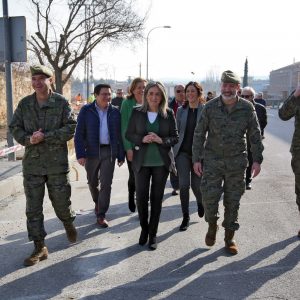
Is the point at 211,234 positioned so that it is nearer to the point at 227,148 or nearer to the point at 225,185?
the point at 225,185

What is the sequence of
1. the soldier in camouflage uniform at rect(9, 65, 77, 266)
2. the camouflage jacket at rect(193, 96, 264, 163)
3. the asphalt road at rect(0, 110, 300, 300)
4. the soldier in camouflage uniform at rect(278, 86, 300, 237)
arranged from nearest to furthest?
the asphalt road at rect(0, 110, 300, 300)
the soldier in camouflage uniform at rect(9, 65, 77, 266)
the camouflage jacket at rect(193, 96, 264, 163)
the soldier in camouflage uniform at rect(278, 86, 300, 237)

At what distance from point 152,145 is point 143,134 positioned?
0.50 feet

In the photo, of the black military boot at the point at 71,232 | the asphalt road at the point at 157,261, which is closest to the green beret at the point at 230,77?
the asphalt road at the point at 157,261

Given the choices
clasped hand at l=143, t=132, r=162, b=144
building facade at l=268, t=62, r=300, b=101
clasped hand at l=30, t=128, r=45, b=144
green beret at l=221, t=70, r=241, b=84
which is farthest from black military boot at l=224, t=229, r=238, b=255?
building facade at l=268, t=62, r=300, b=101

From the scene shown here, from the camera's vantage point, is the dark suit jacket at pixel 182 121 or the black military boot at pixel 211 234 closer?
the black military boot at pixel 211 234

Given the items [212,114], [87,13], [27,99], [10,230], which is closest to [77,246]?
[10,230]

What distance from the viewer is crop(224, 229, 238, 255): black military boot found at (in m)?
4.38

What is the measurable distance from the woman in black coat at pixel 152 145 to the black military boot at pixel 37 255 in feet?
3.46

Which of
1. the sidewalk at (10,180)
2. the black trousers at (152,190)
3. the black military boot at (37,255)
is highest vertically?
the black trousers at (152,190)

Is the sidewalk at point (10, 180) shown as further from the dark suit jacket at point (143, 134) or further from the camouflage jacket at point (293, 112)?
the camouflage jacket at point (293, 112)

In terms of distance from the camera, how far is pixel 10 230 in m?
5.24

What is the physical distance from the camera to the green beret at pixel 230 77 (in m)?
4.29

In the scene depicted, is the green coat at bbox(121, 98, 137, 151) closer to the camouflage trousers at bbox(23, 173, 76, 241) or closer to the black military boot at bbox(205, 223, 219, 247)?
the camouflage trousers at bbox(23, 173, 76, 241)

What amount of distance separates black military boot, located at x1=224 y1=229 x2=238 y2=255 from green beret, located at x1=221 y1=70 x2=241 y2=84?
5.06 feet
